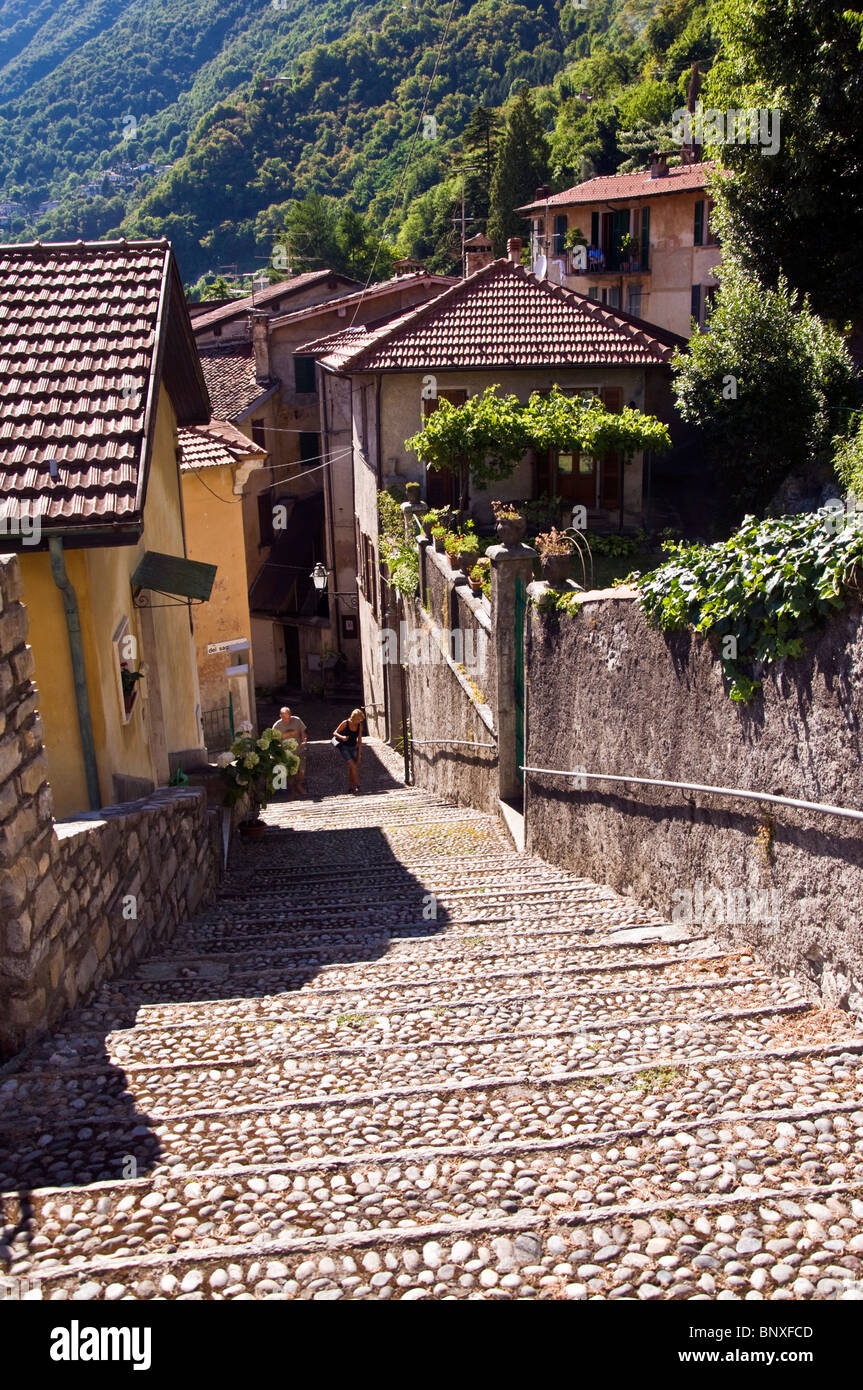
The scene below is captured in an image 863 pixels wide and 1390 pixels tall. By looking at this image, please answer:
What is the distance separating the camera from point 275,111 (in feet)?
308

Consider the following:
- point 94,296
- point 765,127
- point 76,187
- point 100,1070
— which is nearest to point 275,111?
point 76,187

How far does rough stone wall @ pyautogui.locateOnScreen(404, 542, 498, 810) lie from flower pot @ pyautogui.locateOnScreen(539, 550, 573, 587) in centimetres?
187

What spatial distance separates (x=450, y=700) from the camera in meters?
14.6

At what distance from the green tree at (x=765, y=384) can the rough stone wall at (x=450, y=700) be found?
6.98 m

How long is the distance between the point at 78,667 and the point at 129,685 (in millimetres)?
1541

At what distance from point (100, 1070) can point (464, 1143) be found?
154cm

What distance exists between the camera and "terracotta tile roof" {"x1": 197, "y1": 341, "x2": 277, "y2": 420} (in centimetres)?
3197

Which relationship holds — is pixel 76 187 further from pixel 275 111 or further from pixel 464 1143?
pixel 464 1143

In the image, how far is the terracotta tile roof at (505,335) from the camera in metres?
21.0

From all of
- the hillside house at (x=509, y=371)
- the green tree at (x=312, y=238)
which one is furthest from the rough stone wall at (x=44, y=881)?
the green tree at (x=312, y=238)

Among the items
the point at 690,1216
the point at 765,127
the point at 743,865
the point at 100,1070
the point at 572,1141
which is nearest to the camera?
the point at 690,1216

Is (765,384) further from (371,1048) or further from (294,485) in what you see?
(294,485)

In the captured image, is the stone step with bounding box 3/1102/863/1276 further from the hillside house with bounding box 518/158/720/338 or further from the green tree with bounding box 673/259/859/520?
the hillside house with bounding box 518/158/720/338

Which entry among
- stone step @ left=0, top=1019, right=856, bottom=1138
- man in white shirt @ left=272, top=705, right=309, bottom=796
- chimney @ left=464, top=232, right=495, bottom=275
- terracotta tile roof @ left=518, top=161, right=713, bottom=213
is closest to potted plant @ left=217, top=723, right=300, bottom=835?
man in white shirt @ left=272, top=705, right=309, bottom=796
